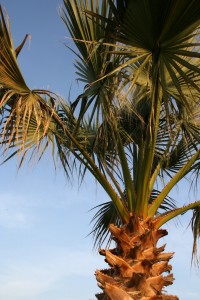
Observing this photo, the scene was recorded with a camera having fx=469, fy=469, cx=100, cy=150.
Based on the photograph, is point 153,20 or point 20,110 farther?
point 20,110

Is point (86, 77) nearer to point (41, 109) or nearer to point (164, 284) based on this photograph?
point (41, 109)

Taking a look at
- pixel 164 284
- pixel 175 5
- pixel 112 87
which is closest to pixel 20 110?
pixel 112 87

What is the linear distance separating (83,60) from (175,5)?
184cm

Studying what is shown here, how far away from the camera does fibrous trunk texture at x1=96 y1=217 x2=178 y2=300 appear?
15.3 ft

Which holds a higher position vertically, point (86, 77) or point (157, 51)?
point (86, 77)

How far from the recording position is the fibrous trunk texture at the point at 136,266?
467cm

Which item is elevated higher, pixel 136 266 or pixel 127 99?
pixel 127 99

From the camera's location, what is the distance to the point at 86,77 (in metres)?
6.09

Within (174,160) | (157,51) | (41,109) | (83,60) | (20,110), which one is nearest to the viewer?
(157,51)

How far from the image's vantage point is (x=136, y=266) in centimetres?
479

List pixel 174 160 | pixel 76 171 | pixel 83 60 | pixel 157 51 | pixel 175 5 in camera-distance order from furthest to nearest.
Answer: pixel 174 160
pixel 76 171
pixel 83 60
pixel 157 51
pixel 175 5

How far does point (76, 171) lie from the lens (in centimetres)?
695

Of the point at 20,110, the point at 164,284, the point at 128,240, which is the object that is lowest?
the point at 164,284

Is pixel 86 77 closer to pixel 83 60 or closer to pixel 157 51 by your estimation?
pixel 83 60
